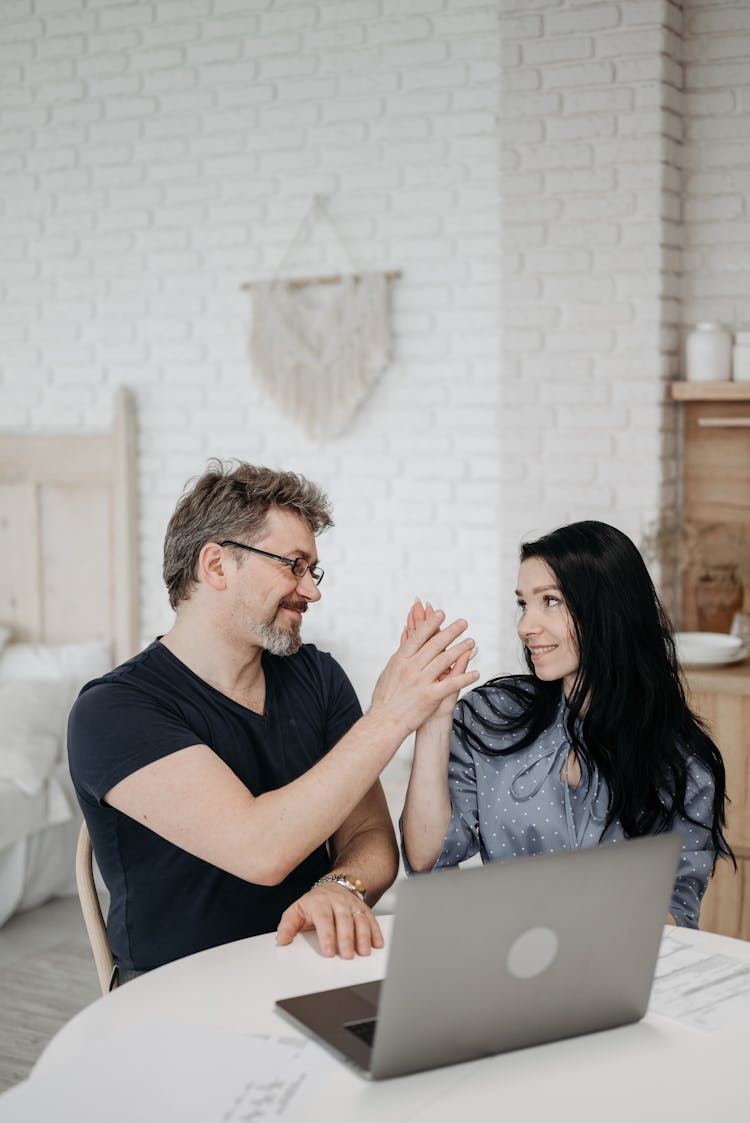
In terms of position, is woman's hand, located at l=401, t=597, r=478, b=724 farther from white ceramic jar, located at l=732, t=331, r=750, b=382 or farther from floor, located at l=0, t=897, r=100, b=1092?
white ceramic jar, located at l=732, t=331, r=750, b=382

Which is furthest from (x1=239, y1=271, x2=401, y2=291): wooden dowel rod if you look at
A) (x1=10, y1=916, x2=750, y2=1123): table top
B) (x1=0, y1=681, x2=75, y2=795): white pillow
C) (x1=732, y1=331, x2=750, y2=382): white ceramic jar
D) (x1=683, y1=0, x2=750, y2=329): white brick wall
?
(x1=10, y1=916, x2=750, y2=1123): table top

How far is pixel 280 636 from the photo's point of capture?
197 cm

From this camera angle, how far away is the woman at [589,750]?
2.00 metres

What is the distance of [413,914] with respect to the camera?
3.77 ft

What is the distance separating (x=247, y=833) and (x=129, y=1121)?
0.55 meters

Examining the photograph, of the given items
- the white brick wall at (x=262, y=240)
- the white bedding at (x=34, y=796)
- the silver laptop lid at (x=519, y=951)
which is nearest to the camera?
the silver laptop lid at (x=519, y=951)

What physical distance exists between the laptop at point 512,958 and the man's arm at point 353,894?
0.81 feet

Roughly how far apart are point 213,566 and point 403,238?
228 cm

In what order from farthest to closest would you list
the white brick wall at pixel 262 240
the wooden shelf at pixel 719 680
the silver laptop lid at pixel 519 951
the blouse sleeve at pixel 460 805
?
1. the white brick wall at pixel 262 240
2. the wooden shelf at pixel 719 680
3. the blouse sleeve at pixel 460 805
4. the silver laptop lid at pixel 519 951

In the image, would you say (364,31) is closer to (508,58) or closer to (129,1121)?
(508,58)

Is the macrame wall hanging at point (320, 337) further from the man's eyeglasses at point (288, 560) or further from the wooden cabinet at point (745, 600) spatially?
the man's eyeglasses at point (288, 560)

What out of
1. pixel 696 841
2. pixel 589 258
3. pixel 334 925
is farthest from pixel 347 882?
pixel 589 258

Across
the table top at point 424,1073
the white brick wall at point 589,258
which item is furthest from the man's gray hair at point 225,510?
the white brick wall at point 589,258

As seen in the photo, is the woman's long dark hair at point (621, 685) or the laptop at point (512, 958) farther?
the woman's long dark hair at point (621, 685)
